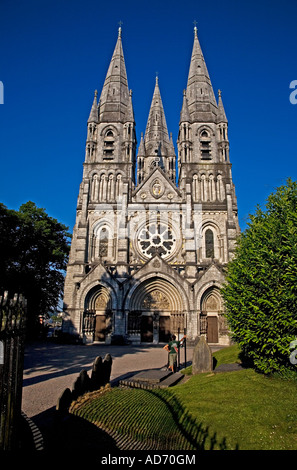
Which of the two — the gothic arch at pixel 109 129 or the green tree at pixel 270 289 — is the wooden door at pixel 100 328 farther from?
the gothic arch at pixel 109 129

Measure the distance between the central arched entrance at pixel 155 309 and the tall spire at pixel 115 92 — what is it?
20435mm

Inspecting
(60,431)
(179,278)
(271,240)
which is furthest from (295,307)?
(179,278)

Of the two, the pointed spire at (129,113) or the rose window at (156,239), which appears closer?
the rose window at (156,239)

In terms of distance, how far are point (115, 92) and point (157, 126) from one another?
1406cm

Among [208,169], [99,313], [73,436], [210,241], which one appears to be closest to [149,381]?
[73,436]

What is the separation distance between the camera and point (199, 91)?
3772cm

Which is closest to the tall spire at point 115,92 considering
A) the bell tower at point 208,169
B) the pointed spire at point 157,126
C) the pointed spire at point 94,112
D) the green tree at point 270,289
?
the pointed spire at point 94,112

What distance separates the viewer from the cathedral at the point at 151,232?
26.3m

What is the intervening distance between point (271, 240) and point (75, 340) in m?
20.7

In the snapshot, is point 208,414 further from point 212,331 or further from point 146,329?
point 212,331

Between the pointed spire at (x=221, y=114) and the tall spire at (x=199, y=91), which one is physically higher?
the tall spire at (x=199, y=91)

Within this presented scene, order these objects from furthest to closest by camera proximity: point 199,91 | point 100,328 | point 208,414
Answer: point 199,91 → point 100,328 → point 208,414

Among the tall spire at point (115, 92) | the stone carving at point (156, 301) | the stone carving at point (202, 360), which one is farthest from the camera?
the tall spire at point (115, 92)
